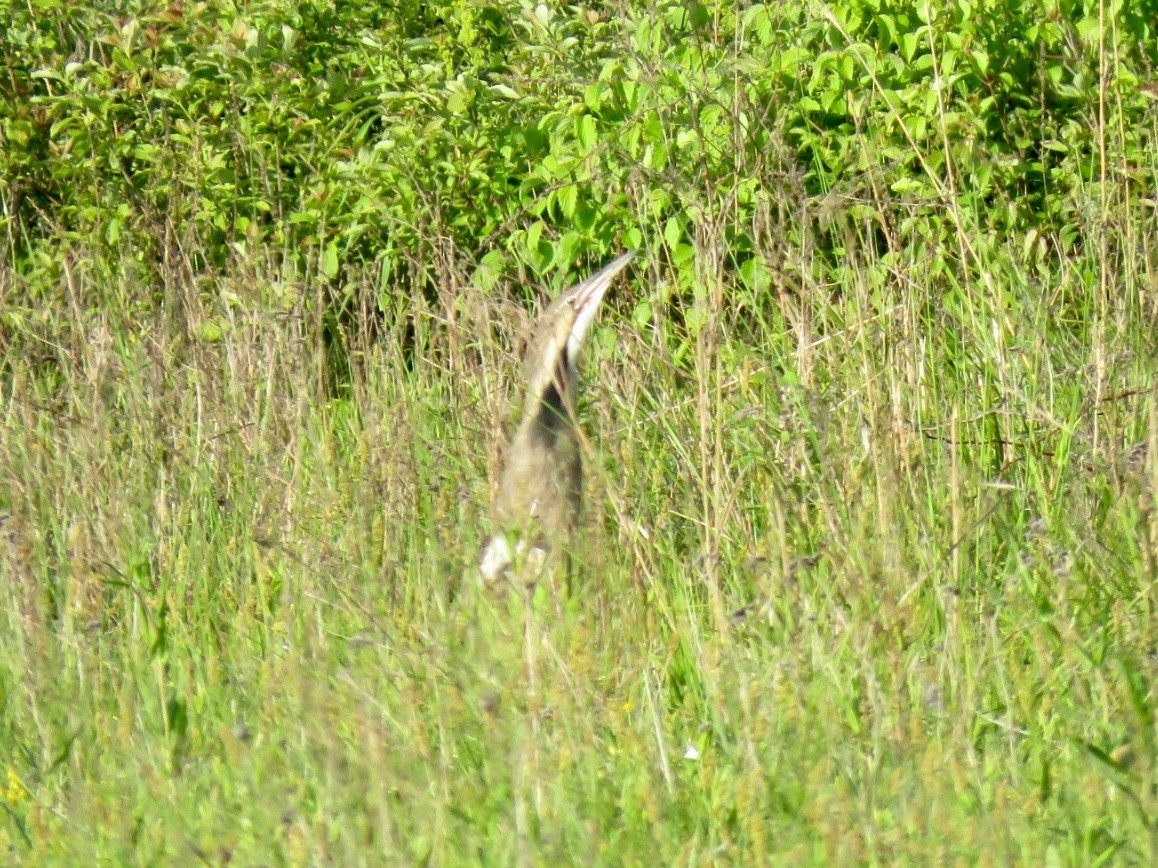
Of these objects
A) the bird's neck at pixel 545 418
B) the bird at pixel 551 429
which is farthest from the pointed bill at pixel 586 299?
the bird's neck at pixel 545 418

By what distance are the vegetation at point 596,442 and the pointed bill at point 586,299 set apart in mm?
149

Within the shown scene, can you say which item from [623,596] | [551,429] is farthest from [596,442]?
[623,596]

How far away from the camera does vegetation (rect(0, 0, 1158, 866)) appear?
2.81 m

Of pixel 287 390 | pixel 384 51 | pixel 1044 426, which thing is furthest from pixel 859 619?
pixel 384 51

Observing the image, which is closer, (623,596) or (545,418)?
(623,596)

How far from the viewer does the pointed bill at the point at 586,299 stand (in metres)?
4.39

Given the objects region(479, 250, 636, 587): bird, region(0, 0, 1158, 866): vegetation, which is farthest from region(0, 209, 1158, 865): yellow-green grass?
region(479, 250, 636, 587): bird

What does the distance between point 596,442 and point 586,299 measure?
1.23 ft

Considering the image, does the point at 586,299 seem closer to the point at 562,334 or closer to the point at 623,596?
the point at 562,334

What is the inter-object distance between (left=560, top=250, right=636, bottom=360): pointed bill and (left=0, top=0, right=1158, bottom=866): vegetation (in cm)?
15

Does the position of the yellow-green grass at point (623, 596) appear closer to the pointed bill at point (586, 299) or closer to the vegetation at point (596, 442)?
the vegetation at point (596, 442)

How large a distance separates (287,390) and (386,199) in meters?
0.93

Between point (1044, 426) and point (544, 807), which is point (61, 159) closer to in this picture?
point (1044, 426)

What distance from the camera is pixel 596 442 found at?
4457mm
